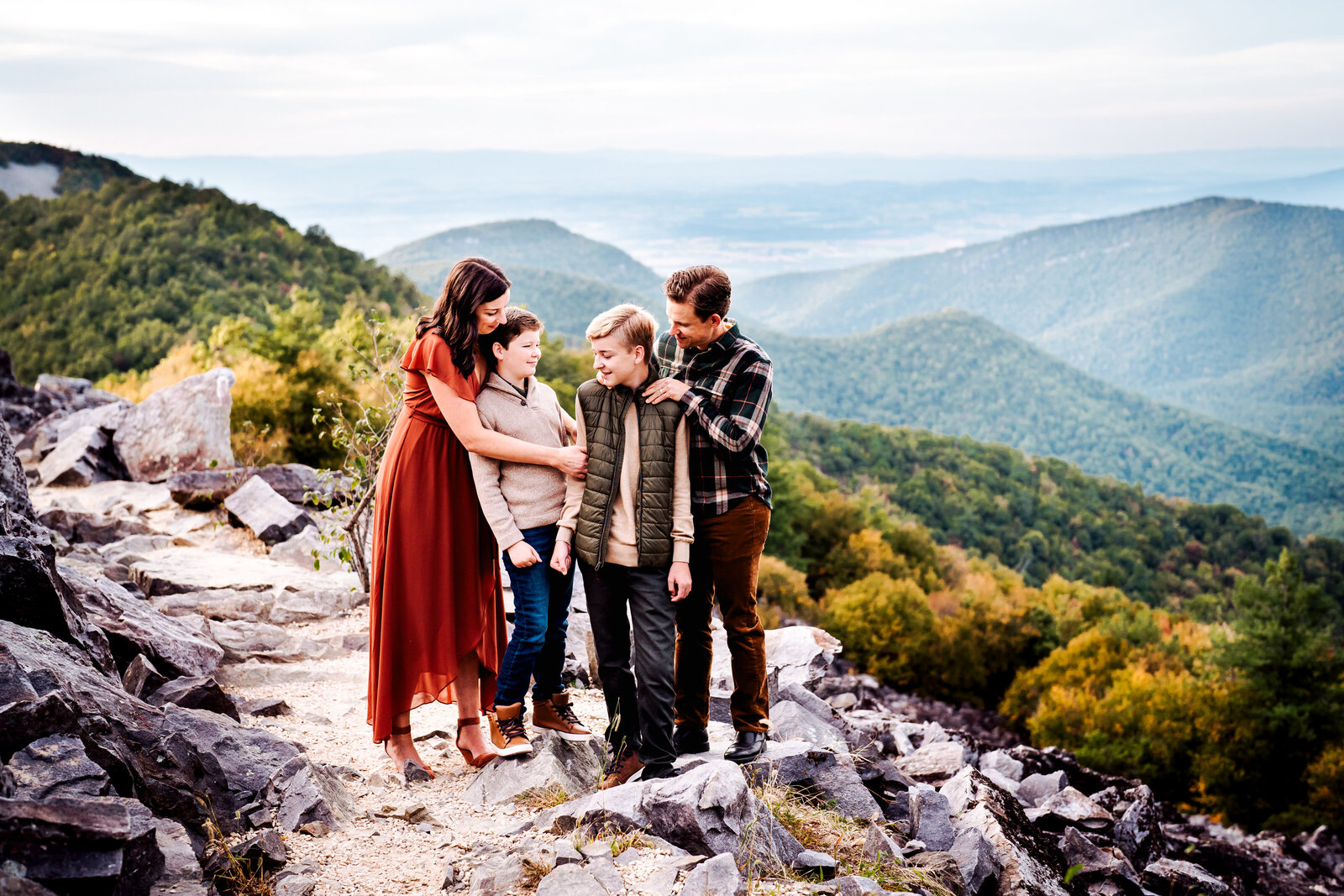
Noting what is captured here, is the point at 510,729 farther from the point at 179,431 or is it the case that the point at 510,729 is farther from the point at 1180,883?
the point at 179,431

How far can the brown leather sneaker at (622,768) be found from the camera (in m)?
3.95

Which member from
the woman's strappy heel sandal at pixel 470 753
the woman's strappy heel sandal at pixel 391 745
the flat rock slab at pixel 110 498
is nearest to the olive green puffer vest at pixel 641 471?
the woman's strappy heel sandal at pixel 470 753

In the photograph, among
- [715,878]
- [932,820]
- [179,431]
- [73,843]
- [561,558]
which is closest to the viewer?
[73,843]

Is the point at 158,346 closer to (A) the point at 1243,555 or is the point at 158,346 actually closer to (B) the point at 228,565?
(B) the point at 228,565

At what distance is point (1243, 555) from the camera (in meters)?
60.5

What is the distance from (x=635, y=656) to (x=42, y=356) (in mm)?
34189

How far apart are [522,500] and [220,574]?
5.06m

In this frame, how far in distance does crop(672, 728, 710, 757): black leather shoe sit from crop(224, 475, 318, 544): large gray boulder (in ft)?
20.5

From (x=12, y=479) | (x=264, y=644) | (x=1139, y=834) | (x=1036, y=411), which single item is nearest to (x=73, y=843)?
(x=12, y=479)

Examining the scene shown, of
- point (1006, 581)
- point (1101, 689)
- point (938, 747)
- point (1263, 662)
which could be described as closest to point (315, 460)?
point (938, 747)

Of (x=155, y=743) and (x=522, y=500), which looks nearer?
(x=155, y=743)

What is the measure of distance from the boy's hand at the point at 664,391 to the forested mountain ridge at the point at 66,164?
219 feet

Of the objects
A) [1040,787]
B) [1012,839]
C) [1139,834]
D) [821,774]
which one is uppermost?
[821,774]

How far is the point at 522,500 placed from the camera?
396 centimetres
